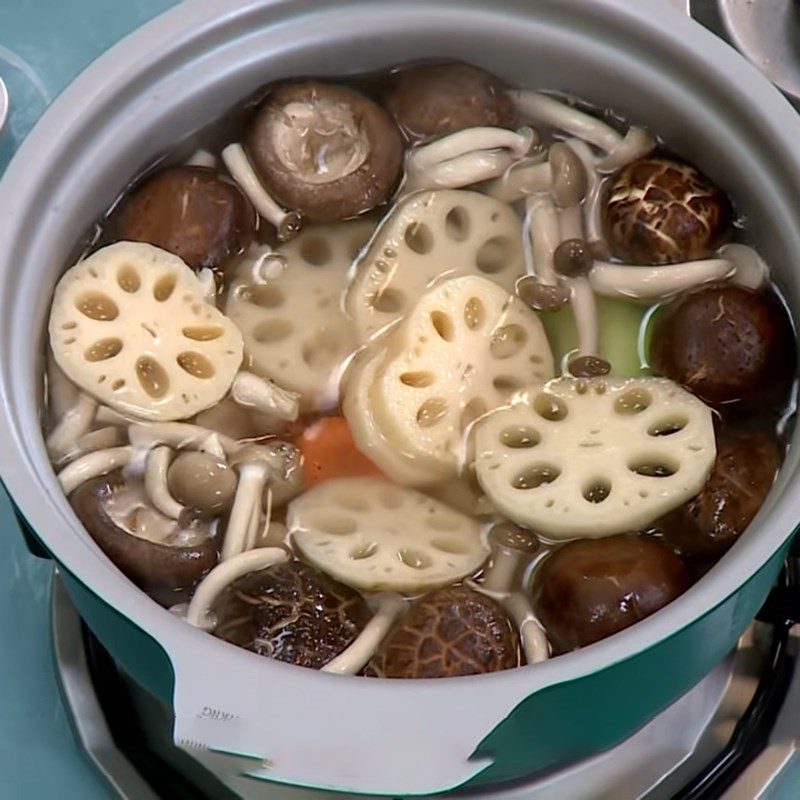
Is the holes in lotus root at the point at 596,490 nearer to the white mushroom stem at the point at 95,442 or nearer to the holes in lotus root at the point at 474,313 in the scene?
the holes in lotus root at the point at 474,313

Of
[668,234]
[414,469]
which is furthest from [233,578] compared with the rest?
[668,234]

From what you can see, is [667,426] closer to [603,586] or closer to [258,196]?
[603,586]

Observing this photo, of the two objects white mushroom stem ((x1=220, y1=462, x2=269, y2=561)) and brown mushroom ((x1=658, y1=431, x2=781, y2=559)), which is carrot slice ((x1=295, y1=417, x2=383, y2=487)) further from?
brown mushroom ((x1=658, y1=431, x2=781, y2=559))

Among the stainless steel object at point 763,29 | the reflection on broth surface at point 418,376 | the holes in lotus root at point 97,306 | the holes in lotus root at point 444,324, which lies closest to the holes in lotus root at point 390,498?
the reflection on broth surface at point 418,376

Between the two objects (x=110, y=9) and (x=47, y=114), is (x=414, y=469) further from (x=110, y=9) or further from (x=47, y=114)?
(x=110, y=9)

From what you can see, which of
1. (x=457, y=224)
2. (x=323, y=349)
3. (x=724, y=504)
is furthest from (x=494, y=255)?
(x=724, y=504)
